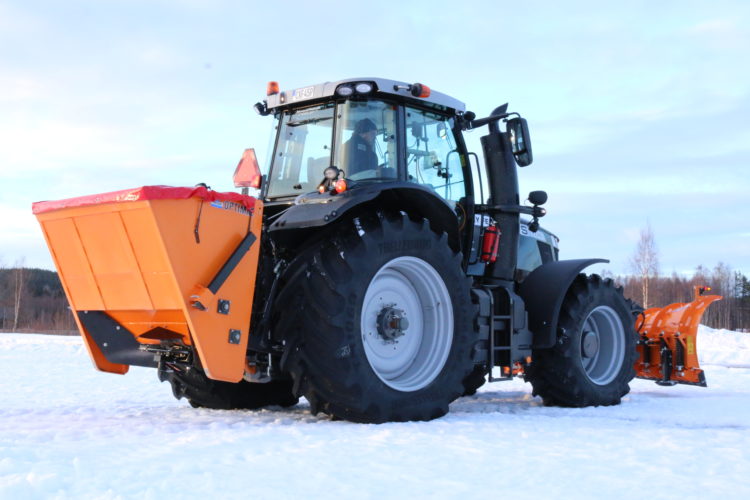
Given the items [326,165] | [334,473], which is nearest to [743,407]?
[326,165]

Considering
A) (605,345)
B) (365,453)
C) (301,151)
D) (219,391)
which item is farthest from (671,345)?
(365,453)

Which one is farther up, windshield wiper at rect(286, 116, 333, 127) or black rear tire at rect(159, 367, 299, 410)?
windshield wiper at rect(286, 116, 333, 127)

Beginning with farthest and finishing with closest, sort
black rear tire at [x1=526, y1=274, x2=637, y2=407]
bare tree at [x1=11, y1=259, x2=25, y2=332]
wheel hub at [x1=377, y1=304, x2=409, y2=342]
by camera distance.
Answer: bare tree at [x1=11, y1=259, x2=25, y2=332], black rear tire at [x1=526, y1=274, x2=637, y2=407], wheel hub at [x1=377, y1=304, x2=409, y2=342]

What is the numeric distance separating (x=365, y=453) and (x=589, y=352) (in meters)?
3.97

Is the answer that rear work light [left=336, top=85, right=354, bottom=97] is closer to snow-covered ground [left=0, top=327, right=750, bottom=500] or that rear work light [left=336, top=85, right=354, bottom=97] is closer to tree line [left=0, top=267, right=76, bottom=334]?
snow-covered ground [left=0, top=327, right=750, bottom=500]

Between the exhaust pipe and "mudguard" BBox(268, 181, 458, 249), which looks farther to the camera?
the exhaust pipe

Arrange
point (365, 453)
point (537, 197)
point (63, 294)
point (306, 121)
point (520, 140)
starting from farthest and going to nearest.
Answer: point (63, 294) < point (537, 197) < point (520, 140) < point (306, 121) < point (365, 453)

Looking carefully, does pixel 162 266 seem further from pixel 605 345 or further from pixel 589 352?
pixel 605 345

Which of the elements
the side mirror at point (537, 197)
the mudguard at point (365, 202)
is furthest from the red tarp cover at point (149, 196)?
the side mirror at point (537, 197)

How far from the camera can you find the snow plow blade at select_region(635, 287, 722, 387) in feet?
26.8

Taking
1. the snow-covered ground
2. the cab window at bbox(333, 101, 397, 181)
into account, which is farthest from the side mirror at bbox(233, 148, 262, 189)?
the snow-covered ground

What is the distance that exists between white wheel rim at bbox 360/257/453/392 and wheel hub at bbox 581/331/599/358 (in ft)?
6.82

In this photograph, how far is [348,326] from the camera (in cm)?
488

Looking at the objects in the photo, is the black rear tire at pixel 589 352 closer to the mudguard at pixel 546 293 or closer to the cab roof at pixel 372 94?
the mudguard at pixel 546 293
